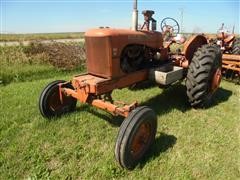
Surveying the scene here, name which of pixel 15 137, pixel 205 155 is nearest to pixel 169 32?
pixel 205 155

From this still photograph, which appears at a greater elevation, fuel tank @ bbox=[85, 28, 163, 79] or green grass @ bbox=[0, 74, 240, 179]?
fuel tank @ bbox=[85, 28, 163, 79]

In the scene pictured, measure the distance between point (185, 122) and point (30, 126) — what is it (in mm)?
2788

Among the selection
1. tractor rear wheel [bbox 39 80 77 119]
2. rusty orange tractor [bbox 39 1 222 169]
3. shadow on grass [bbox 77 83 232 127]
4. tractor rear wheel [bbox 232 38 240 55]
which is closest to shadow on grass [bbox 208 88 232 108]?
shadow on grass [bbox 77 83 232 127]

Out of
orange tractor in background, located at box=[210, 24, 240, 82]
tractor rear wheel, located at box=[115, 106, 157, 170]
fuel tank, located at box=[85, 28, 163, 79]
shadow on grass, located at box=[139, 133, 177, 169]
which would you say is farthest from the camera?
orange tractor in background, located at box=[210, 24, 240, 82]

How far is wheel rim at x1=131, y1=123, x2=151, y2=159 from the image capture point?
11.7 ft

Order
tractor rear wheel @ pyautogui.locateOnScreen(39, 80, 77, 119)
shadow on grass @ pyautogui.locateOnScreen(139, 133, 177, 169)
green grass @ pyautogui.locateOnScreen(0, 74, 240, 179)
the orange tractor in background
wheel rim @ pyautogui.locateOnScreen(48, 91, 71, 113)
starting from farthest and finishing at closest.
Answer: the orange tractor in background < wheel rim @ pyautogui.locateOnScreen(48, 91, 71, 113) < tractor rear wheel @ pyautogui.locateOnScreen(39, 80, 77, 119) < shadow on grass @ pyautogui.locateOnScreen(139, 133, 177, 169) < green grass @ pyautogui.locateOnScreen(0, 74, 240, 179)

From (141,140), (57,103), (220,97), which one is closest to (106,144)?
(141,140)

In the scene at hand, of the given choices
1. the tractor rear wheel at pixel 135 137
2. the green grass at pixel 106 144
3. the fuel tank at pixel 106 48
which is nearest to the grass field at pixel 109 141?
the green grass at pixel 106 144

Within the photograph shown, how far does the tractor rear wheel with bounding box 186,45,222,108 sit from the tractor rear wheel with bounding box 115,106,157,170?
1712 mm

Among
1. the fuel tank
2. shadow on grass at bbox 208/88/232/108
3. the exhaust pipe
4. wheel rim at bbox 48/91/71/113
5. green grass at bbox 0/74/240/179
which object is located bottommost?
green grass at bbox 0/74/240/179

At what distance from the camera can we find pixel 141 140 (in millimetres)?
3758

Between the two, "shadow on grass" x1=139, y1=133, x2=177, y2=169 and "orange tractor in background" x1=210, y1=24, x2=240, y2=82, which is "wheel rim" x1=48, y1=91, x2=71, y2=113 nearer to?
"shadow on grass" x1=139, y1=133, x2=177, y2=169

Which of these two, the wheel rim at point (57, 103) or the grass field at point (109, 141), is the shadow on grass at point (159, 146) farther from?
the wheel rim at point (57, 103)

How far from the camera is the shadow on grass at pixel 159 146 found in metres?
3.80
